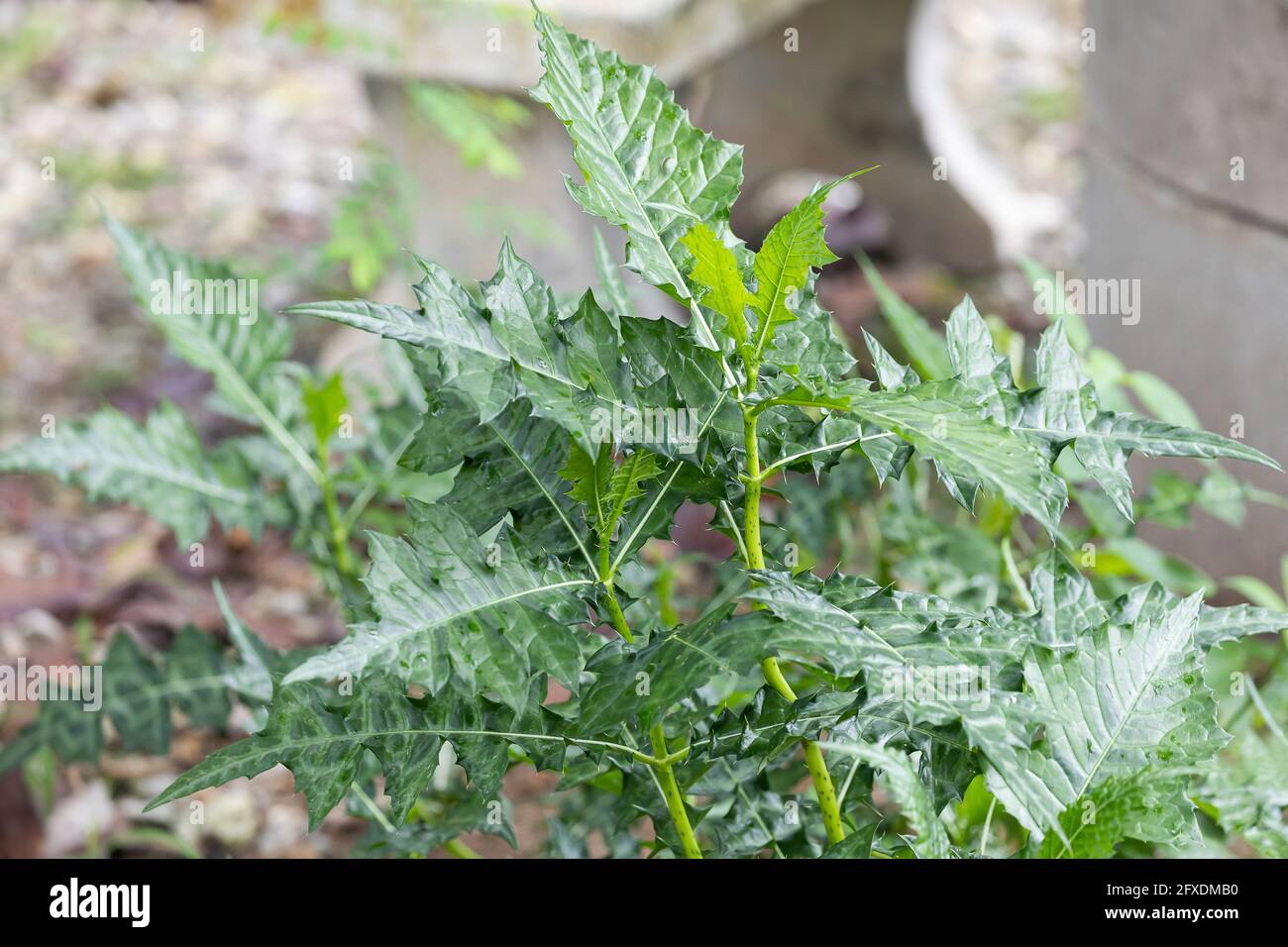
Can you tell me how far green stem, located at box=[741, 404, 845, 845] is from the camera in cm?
72

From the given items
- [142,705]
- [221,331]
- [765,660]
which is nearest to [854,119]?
[221,331]

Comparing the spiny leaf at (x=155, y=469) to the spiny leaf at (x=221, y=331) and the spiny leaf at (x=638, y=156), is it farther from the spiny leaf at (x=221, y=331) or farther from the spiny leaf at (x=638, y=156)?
the spiny leaf at (x=638, y=156)

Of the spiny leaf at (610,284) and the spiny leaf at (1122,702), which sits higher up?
the spiny leaf at (610,284)

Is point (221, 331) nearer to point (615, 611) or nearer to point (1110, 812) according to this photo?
point (615, 611)

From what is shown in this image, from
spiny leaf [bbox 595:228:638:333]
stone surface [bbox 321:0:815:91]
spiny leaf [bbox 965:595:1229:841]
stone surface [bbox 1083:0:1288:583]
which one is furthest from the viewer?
stone surface [bbox 321:0:815:91]

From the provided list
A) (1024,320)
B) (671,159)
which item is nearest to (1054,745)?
(671,159)

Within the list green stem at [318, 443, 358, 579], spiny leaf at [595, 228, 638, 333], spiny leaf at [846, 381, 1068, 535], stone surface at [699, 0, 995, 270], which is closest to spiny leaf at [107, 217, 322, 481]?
green stem at [318, 443, 358, 579]

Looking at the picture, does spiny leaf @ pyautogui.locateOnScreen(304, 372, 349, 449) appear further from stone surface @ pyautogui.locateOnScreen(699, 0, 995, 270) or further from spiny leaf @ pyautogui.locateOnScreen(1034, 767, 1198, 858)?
stone surface @ pyautogui.locateOnScreen(699, 0, 995, 270)

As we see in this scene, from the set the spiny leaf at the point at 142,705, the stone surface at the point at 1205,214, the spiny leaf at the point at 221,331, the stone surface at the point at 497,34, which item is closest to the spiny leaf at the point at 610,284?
the spiny leaf at the point at 221,331

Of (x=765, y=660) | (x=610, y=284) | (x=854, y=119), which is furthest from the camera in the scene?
(x=854, y=119)

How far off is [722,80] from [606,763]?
3309 mm

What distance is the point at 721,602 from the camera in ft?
2.54

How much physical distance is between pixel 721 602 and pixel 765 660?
7 cm

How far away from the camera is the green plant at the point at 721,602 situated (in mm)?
638
